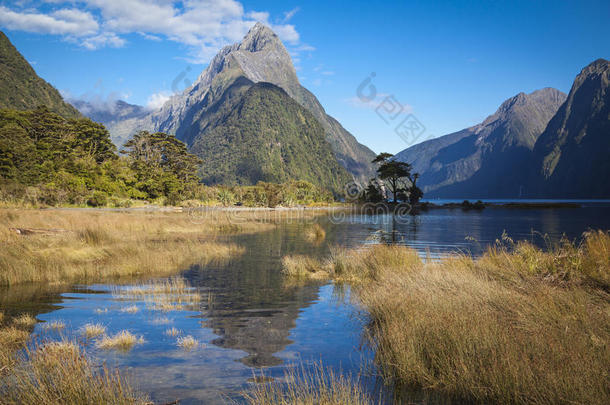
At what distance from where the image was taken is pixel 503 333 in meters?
6.46

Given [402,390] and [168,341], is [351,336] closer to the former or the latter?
[402,390]

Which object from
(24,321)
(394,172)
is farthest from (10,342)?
(394,172)

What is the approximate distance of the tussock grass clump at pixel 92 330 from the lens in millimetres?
8989

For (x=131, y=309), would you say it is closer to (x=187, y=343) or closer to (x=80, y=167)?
(x=187, y=343)

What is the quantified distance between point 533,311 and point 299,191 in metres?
144

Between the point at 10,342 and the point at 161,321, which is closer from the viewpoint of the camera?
the point at 10,342

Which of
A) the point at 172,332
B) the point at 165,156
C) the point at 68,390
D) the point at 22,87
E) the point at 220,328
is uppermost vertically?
the point at 22,87

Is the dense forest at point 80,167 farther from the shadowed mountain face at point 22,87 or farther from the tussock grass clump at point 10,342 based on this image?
the shadowed mountain face at point 22,87

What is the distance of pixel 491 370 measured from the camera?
5.70 meters

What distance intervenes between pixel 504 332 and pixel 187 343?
6.75 metres

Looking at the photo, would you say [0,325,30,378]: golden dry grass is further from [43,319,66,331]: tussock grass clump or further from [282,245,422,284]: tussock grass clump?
[282,245,422,284]: tussock grass clump

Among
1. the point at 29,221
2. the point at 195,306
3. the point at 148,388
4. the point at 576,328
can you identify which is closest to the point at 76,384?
the point at 148,388

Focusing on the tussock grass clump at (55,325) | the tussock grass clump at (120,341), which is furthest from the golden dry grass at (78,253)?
the tussock grass clump at (120,341)

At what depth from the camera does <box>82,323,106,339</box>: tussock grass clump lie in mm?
8989
